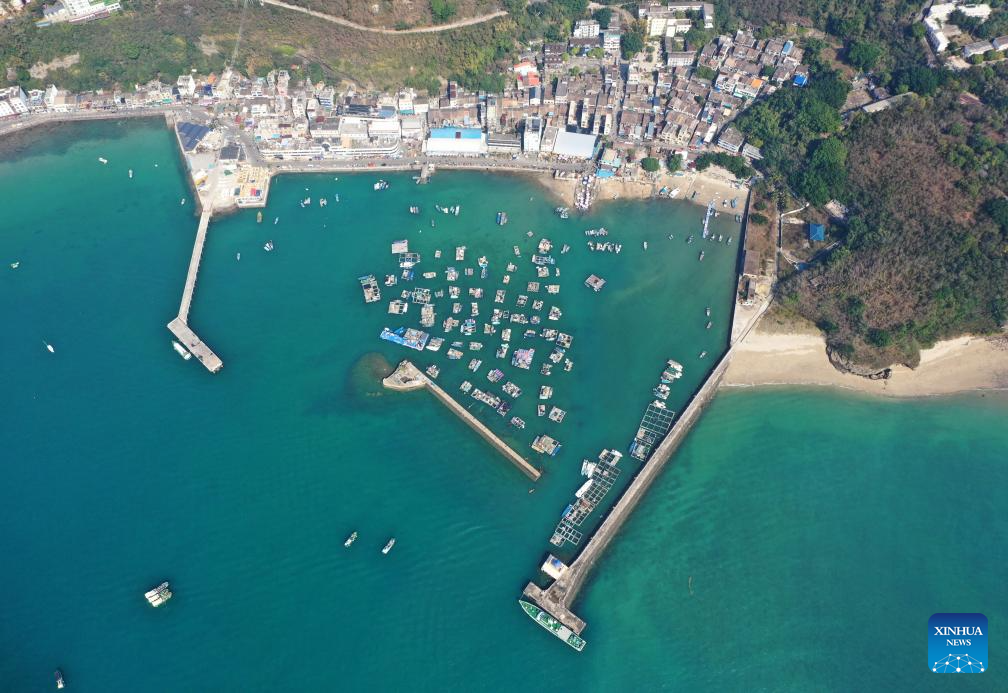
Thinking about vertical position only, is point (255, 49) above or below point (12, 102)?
above

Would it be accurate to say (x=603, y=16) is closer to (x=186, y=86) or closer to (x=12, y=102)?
(x=186, y=86)

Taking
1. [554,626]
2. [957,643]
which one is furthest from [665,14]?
[554,626]

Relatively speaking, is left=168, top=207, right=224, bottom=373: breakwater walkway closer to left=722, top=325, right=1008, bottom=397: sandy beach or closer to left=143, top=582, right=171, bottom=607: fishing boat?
left=143, top=582, right=171, bottom=607: fishing boat

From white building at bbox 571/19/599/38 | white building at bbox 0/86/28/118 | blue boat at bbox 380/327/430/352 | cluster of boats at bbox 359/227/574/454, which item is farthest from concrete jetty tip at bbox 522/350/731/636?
white building at bbox 0/86/28/118

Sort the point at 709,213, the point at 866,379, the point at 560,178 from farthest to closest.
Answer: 1. the point at 560,178
2. the point at 709,213
3. the point at 866,379

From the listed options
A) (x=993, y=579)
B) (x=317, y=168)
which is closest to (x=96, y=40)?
(x=317, y=168)

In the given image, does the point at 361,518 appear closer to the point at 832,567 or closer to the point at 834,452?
the point at 832,567

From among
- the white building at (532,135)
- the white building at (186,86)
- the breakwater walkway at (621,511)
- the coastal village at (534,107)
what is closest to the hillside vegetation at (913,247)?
the breakwater walkway at (621,511)

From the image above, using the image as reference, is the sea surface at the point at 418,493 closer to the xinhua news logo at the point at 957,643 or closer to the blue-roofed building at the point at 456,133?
the xinhua news logo at the point at 957,643
